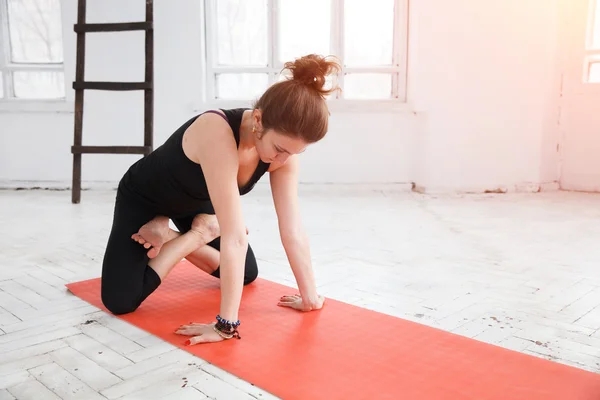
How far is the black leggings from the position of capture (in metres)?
2.04

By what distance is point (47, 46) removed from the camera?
5.52 m

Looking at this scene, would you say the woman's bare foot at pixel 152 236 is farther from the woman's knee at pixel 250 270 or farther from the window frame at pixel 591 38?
the window frame at pixel 591 38

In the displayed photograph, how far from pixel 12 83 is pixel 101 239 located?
311 centimetres

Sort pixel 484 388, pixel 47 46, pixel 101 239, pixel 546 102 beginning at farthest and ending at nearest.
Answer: pixel 47 46 < pixel 546 102 < pixel 101 239 < pixel 484 388

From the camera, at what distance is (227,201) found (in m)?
1.76

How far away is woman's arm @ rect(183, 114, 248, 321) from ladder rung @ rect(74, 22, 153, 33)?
10.3ft

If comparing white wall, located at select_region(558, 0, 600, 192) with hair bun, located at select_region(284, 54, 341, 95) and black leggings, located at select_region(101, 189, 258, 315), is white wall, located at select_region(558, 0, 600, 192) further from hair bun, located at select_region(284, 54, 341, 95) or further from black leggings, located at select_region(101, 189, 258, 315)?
black leggings, located at select_region(101, 189, 258, 315)

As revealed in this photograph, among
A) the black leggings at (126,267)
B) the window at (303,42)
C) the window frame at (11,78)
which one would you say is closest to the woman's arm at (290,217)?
the black leggings at (126,267)

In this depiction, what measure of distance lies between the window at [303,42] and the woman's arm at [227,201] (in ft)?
11.9

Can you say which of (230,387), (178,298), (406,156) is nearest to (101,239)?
(178,298)

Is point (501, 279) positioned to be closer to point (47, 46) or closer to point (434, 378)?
point (434, 378)

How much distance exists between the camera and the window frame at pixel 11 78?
5.32 metres

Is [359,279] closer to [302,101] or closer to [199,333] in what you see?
[199,333]

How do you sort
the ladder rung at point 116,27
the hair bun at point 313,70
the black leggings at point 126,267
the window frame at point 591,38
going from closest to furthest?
the hair bun at point 313,70, the black leggings at point 126,267, the ladder rung at point 116,27, the window frame at point 591,38
